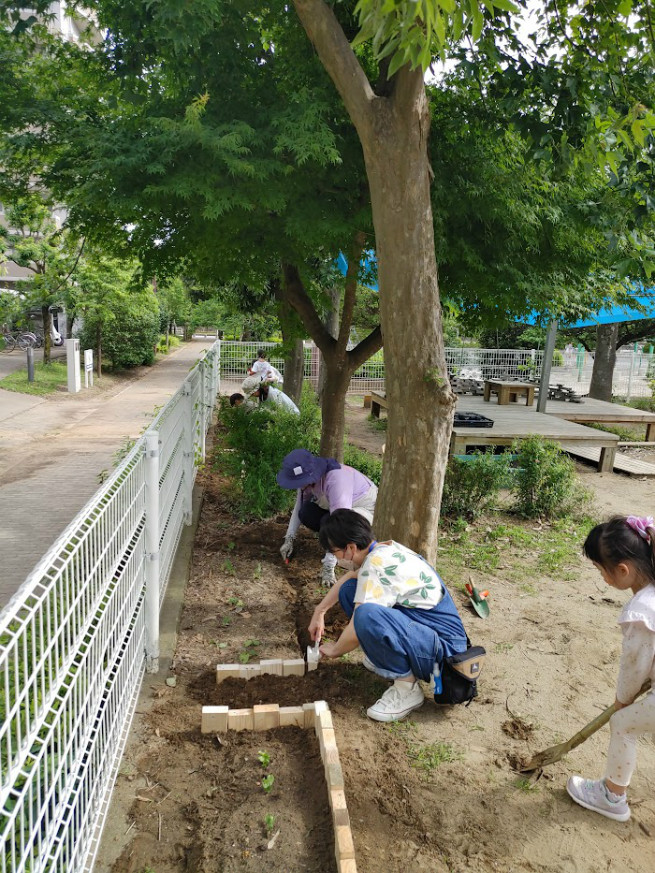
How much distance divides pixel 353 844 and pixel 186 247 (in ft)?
16.4

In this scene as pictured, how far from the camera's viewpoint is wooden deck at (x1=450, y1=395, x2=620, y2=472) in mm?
9789

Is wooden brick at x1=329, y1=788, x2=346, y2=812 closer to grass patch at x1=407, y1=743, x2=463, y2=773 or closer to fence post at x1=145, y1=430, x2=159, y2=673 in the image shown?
grass patch at x1=407, y1=743, x2=463, y2=773

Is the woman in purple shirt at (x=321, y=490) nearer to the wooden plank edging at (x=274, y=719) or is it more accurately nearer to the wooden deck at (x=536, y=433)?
the wooden plank edging at (x=274, y=719)

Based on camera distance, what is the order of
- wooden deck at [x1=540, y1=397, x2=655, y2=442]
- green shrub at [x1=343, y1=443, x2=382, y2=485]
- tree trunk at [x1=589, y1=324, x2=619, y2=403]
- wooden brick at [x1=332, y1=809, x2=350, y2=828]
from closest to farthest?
wooden brick at [x1=332, y1=809, x2=350, y2=828] → green shrub at [x1=343, y1=443, x2=382, y2=485] → wooden deck at [x1=540, y1=397, x2=655, y2=442] → tree trunk at [x1=589, y1=324, x2=619, y2=403]

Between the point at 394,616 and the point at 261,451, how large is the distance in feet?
14.3

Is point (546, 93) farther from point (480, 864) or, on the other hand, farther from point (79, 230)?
point (480, 864)

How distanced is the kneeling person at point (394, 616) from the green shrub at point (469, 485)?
3549mm

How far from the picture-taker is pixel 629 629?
8.73 ft

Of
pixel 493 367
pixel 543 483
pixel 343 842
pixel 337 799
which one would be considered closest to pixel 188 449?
pixel 543 483

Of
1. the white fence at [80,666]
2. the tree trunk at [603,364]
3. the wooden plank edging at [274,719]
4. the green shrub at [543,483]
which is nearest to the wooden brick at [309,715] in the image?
the wooden plank edging at [274,719]

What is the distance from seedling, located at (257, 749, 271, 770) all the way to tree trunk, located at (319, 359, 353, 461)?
4230mm

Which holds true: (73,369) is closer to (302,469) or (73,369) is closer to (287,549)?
(287,549)

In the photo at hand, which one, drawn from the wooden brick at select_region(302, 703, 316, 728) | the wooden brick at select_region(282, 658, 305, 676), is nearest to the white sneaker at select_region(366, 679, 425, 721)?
the wooden brick at select_region(302, 703, 316, 728)

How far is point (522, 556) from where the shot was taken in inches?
244
